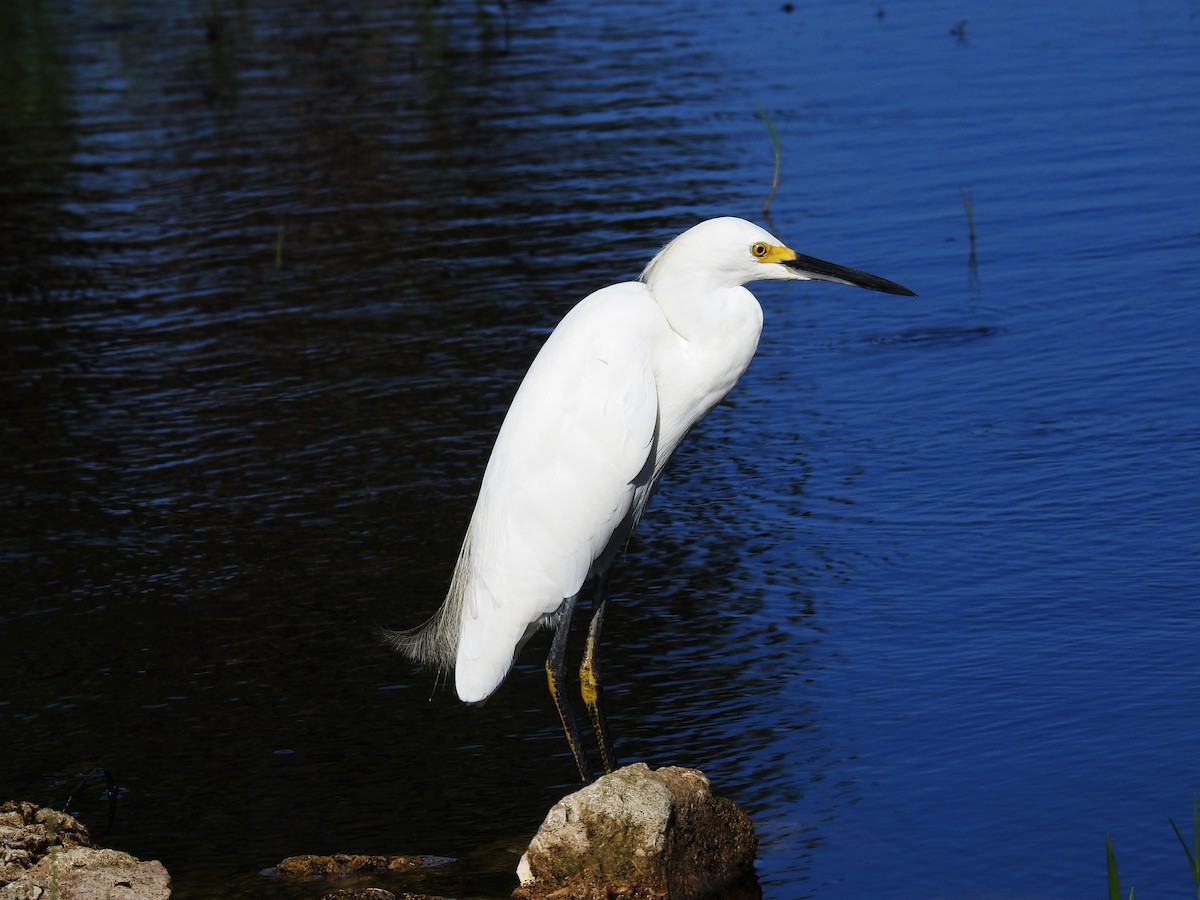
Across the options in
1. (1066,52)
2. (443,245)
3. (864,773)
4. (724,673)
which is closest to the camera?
(864,773)

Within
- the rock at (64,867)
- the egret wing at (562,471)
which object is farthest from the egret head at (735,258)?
the rock at (64,867)

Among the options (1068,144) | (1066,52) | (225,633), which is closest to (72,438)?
(225,633)

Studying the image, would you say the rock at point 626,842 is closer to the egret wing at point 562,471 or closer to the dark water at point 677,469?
the dark water at point 677,469

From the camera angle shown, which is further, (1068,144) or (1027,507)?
(1068,144)

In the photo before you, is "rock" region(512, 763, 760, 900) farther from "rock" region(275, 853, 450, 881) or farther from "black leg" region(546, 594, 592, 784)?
"black leg" region(546, 594, 592, 784)

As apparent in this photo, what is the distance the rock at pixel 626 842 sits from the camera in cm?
392

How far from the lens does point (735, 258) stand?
447cm

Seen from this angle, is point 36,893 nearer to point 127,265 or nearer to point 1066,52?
point 127,265

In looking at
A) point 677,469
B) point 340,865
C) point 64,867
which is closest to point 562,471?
point 340,865

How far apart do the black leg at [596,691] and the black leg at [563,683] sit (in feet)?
0.19

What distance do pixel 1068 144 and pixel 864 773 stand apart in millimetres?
7312

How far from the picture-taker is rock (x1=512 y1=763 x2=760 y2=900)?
392cm

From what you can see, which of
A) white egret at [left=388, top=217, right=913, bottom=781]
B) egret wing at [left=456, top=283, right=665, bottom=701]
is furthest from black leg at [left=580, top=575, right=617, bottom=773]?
egret wing at [left=456, top=283, right=665, bottom=701]

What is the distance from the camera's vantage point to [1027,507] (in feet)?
19.9
